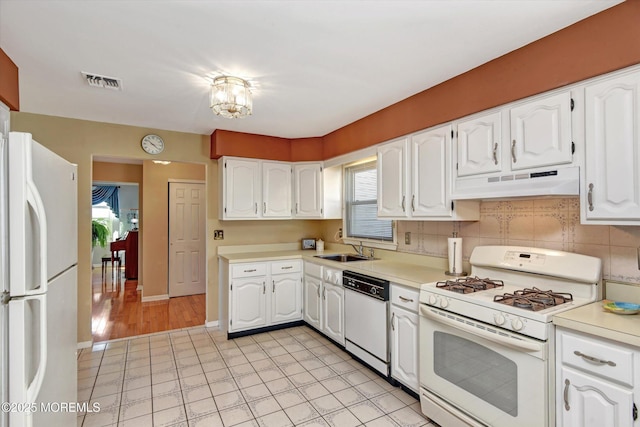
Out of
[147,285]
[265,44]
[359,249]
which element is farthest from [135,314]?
[265,44]

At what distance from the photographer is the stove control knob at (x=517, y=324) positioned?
5.30 ft

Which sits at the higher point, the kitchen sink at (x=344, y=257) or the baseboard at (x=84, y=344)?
the kitchen sink at (x=344, y=257)

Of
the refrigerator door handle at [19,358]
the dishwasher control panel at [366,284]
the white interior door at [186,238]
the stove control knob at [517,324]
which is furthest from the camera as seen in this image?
the white interior door at [186,238]

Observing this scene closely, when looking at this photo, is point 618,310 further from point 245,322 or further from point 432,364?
point 245,322

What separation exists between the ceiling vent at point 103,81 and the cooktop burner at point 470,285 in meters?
2.83

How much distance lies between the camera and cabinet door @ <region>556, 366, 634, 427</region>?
132 cm

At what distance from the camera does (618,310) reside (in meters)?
1.55

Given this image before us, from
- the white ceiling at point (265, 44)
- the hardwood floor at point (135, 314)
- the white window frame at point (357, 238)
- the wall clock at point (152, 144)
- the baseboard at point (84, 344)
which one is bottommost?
the hardwood floor at point (135, 314)

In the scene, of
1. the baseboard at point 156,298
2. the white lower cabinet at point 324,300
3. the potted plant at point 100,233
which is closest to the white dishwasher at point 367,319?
the white lower cabinet at point 324,300

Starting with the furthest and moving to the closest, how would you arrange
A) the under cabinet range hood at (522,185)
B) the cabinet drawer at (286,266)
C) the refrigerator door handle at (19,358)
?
1. the cabinet drawer at (286,266)
2. the under cabinet range hood at (522,185)
3. the refrigerator door handle at (19,358)

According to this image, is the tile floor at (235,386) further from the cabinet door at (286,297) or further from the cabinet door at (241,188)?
the cabinet door at (241,188)

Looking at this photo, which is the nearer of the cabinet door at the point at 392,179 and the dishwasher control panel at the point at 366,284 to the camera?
the dishwasher control panel at the point at 366,284

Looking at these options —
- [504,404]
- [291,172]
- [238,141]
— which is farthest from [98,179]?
[504,404]

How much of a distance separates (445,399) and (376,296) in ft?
2.89
